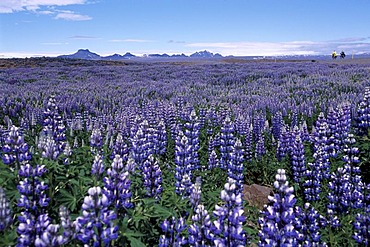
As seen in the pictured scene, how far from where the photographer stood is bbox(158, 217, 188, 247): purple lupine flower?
2990 mm

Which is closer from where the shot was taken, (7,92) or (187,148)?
(187,148)

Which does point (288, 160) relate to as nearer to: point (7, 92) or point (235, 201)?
point (235, 201)

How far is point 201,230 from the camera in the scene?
8.80ft

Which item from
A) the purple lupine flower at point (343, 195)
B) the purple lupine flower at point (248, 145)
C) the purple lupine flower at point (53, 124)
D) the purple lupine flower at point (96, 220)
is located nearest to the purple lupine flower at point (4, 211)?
the purple lupine flower at point (96, 220)

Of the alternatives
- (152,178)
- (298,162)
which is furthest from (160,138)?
(152,178)

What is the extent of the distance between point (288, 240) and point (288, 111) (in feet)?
27.4

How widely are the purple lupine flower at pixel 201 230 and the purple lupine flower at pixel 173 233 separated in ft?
0.85

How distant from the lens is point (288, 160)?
6445mm

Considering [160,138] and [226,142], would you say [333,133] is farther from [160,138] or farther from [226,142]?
[160,138]

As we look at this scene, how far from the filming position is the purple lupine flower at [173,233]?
118 inches

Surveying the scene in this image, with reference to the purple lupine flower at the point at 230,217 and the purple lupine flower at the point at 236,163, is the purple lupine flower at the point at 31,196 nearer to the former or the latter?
the purple lupine flower at the point at 230,217

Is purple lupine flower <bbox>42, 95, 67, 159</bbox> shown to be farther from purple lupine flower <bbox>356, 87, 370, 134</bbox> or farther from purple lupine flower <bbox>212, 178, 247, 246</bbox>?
purple lupine flower <bbox>356, 87, 370, 134</bbox>

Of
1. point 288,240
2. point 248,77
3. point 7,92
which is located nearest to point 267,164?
point 288,240

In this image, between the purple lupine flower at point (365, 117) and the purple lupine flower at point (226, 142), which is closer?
the purple lupine flower at point (226, 142)
